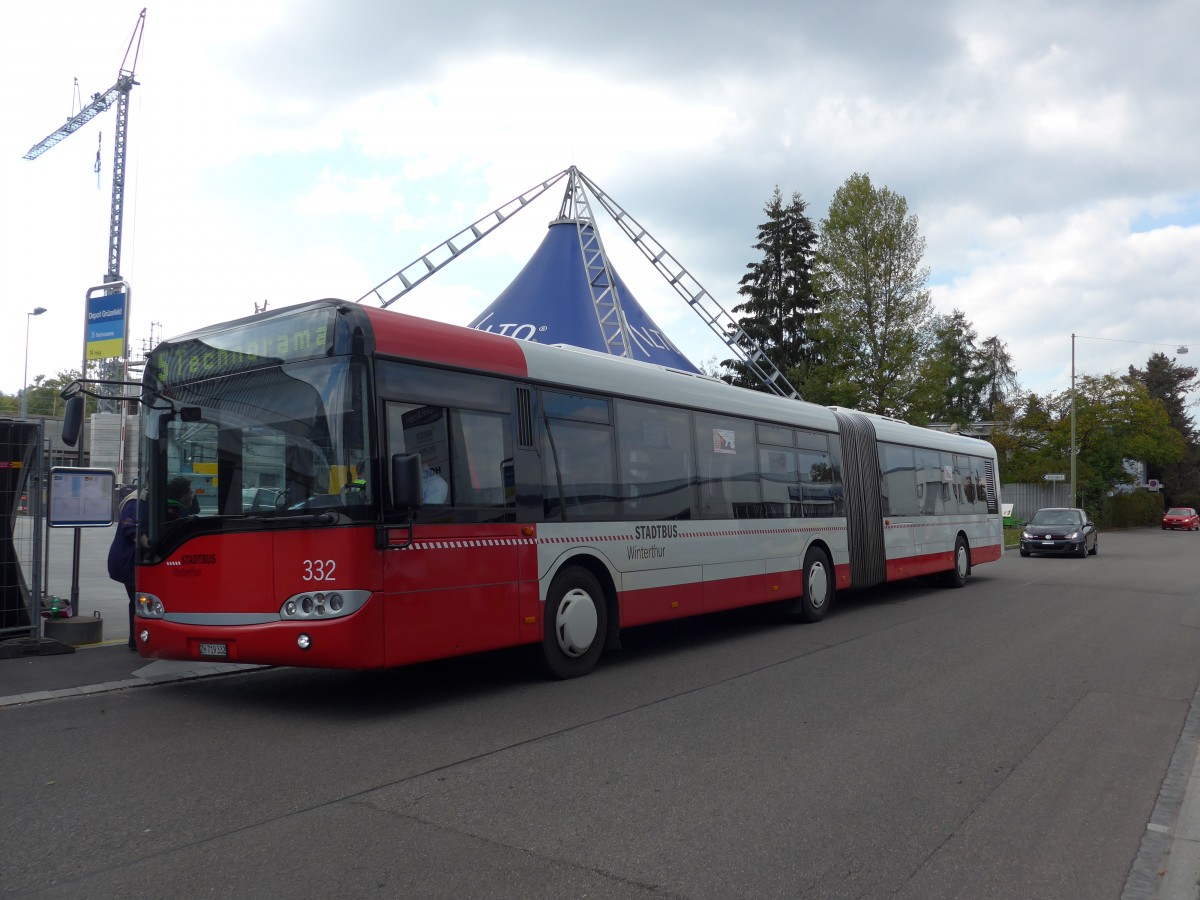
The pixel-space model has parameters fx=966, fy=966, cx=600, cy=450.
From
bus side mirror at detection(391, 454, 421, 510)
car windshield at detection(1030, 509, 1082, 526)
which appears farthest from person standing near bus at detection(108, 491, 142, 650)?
car windshield at detection(1030, 509, 1082, 526)

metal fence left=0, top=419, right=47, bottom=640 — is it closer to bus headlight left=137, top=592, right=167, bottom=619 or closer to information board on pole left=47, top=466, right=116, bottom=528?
information board on pole left=47, top=466, right=116, bottom=528

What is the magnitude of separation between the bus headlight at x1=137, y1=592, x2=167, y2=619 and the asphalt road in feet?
2.20

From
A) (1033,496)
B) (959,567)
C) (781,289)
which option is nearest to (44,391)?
(781,289)

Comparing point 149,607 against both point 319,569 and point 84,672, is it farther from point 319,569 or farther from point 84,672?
point 319,569

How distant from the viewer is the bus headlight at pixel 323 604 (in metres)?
6.66

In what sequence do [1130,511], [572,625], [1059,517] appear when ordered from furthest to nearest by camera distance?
1. [1130,511]
2. [1059,517]
3. [572,625]

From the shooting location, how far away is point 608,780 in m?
5.48

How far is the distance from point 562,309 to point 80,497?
13384 millimetres

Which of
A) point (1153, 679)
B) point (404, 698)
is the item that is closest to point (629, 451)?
point (404, 698)

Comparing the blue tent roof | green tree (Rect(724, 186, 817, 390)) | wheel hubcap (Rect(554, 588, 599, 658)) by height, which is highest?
green tree (Rect(724, 186, 817, 390))

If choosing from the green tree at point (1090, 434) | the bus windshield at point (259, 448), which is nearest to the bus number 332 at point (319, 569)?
the bus windshield at point (259, 448)

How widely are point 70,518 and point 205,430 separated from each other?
11.7 feet

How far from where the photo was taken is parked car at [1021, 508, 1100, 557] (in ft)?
95.9

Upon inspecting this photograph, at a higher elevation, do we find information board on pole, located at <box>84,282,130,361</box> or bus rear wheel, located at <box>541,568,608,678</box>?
information board on pole, located at <box>84,282,130,361</box>
